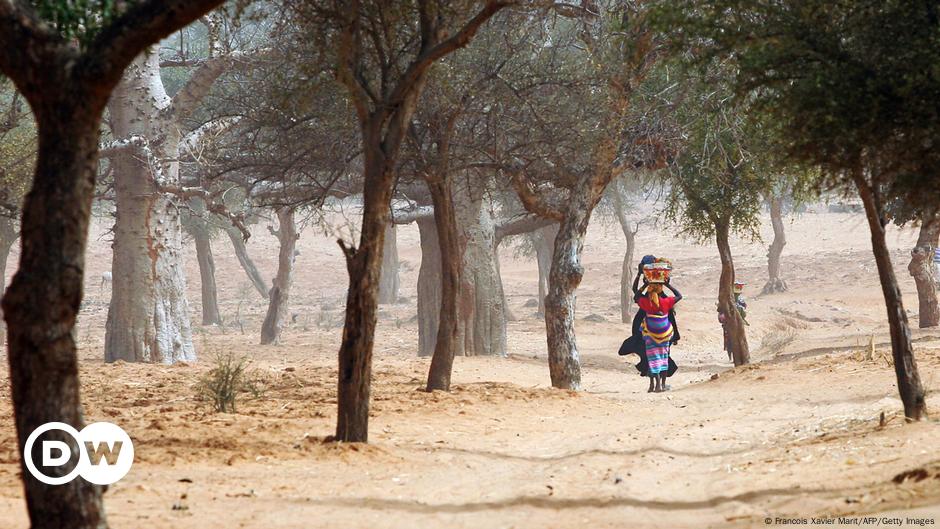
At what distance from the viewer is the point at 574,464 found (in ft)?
29.1

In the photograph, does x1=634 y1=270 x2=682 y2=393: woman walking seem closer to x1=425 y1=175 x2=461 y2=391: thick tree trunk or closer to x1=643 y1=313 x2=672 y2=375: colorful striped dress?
x1=643 y1=313 x2=672 y2=375: colorful striped dress

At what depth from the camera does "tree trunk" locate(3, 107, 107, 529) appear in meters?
4.81

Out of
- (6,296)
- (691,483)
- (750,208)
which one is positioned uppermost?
(750,208)

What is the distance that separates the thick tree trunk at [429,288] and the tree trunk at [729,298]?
18.8ft

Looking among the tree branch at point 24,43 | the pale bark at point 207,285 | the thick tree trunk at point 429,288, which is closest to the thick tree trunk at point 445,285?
the tree branch at point 24,43

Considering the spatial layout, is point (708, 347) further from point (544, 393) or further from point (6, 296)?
point (6, 296)

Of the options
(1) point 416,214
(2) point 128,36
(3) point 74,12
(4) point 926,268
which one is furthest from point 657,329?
(2) point 128,36

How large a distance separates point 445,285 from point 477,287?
7.95 meters

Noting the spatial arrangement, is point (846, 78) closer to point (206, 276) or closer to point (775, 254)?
point (206, 276)

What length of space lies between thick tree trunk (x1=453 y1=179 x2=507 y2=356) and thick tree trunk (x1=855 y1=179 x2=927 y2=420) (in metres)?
11.8

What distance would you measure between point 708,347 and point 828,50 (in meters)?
21.8

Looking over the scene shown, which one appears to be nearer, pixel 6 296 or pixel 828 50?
pixel 6 296

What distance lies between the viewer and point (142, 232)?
1830cm

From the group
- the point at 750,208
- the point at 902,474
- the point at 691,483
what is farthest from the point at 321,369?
the point at 902,474
